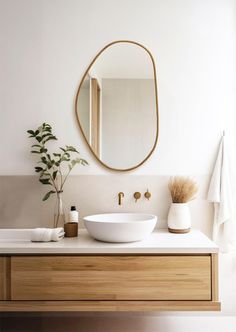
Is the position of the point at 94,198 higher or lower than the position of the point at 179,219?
higher

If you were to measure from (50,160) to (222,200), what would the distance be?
1210 millimetres

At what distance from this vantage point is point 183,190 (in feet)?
7.70

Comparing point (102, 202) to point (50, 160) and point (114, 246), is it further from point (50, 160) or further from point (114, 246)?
point (114, 246)

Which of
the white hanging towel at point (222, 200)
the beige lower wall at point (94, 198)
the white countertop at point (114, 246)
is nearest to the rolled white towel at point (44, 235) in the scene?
the white countertop at point (114, 246)

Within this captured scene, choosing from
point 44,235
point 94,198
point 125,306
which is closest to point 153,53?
point 94,198

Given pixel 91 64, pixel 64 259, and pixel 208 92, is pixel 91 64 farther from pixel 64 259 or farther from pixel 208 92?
pixel 64 259

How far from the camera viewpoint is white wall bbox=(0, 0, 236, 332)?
251 centimetres

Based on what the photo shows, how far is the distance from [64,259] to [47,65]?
4.53 feet

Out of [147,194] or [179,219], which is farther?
[147,194]

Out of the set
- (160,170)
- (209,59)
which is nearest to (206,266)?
(160,170)

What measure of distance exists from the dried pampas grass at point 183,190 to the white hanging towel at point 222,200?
6.5 inches

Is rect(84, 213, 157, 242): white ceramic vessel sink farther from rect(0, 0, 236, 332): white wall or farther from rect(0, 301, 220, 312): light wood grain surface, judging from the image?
rect(0, 0, 236, 332): white wall

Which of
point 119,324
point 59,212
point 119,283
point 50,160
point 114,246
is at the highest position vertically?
point 50,160

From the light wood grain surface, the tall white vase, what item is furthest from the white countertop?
the light wood grain surface
